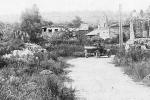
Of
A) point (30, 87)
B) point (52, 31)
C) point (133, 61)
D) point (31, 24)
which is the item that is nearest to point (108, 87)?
point (30, 87)

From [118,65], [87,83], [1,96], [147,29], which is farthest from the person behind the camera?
[147,29]

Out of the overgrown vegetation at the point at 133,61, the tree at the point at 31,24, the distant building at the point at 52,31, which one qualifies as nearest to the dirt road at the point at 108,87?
the overgrown vegetation at the point at 133,61

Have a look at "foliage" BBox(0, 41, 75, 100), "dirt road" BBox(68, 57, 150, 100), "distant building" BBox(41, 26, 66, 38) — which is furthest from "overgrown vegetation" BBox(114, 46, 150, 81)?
"distant building" BBox(41, 26, 66, 38)

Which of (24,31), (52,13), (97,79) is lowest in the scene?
(97,79)

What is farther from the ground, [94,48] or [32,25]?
[32,25]

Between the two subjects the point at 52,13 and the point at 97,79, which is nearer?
the point at 97,79

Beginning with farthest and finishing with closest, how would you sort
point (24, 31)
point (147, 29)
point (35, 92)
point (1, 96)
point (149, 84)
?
point (147, 29) → point (24, 31) → point (149, 84) → point (35, 92) → point (1, 96)

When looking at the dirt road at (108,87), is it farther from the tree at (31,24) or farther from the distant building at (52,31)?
the distant building at (52,31)

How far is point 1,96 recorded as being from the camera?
6.24 m

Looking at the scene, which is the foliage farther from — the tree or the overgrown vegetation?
the tree

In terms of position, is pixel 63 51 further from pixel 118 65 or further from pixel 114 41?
pixel 114 41

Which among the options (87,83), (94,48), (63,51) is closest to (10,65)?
(87,83)

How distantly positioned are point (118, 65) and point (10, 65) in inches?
258

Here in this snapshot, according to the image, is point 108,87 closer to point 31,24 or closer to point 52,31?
point 31,24
